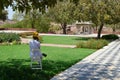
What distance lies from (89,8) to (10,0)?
2856cm

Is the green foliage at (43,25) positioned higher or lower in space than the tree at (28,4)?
lower

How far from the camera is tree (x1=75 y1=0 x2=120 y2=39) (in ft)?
120

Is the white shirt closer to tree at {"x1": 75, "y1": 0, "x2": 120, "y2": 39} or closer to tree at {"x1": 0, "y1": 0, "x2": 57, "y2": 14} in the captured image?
tree at {"x1": 0, "y1": 0, "x2": 57, "y2": 14}

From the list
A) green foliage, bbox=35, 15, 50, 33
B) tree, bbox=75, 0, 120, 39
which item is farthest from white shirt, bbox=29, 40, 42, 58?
green foliage, bbox=35, 15, 50, 33

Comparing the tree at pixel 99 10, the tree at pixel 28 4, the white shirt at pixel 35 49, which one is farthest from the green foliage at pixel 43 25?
the tree at pixel 28 4

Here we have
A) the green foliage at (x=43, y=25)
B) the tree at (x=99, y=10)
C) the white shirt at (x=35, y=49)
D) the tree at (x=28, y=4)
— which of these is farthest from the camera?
the green foliage at (x=43, y=25)

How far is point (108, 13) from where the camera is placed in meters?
37.0

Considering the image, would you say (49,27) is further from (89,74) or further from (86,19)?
(89,74)

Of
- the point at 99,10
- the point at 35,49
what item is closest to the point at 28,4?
the point at 35,49

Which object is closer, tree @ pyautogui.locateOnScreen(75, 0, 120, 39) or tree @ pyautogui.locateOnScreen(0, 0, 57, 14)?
tree @ pyautogui.locateOnScreen(0, 0, 57, 14)

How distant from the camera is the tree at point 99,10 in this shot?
36500 millimetres

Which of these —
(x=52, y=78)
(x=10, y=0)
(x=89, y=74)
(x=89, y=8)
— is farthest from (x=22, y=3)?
(x=89, y=8)

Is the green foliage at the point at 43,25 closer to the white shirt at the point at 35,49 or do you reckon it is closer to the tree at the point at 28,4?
the white shirt at the point at 35,49

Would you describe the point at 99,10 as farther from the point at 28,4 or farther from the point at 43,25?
the point at 43,25
